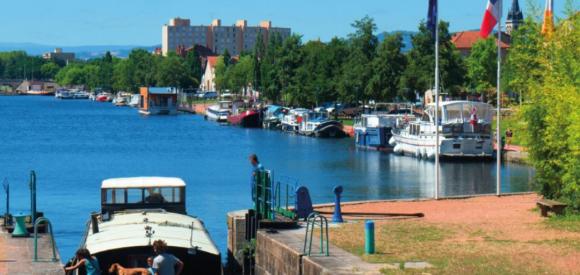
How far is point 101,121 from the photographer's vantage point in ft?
549

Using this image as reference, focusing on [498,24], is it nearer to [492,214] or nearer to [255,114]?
[492,214]

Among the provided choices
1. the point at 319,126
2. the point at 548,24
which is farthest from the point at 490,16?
the point at 319,126

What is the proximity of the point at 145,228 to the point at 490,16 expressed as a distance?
66.2 ft

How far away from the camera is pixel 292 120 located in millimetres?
128625

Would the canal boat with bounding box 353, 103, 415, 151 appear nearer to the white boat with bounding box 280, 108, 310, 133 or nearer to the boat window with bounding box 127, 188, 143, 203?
the white boat with bounding box 280, 108, 310, 133

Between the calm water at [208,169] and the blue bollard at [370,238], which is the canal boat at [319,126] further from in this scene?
the blue bollard at [370,238]

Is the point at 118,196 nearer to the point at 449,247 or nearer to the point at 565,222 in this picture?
the point at 449,247

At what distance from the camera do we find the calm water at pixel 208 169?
55.1 meters

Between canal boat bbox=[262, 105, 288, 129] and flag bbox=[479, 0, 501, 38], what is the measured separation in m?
92.3

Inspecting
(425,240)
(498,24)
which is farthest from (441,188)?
(425,240)

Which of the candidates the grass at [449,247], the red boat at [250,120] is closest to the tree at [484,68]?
the red boat at [250,120]

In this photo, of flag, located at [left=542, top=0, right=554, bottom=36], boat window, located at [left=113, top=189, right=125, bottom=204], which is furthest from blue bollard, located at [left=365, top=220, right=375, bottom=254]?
flag, located at [left=542, top=0, right=554, bottom=36]

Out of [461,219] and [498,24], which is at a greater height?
[498,24]

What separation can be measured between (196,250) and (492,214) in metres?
12.4
